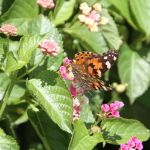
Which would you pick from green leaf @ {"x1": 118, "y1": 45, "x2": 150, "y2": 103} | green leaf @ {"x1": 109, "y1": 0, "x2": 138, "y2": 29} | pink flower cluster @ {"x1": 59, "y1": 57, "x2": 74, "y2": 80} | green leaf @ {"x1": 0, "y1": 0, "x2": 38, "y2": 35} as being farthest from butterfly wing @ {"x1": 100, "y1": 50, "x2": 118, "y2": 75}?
green leaf @ {"x1": 118, "y1": 45, "x2": 150, "y2": 103}

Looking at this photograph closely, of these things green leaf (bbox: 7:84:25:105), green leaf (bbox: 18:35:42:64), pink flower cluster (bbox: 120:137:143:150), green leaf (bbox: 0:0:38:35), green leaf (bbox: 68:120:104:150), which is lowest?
green leaf (bbox: 7:84:25:105)

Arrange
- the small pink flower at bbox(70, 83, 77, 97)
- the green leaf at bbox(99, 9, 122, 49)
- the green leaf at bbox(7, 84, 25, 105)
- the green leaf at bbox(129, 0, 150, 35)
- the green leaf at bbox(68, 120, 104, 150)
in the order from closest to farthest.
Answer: the green leaf at bbox(68, 120, 104, 150), the small pink flower at bbox(70, 83, 77, 97), the green leaf at bbox(7, 84, 25, 105), the green leaf at bbox(129, 0, 150, 35), the green leaf at bbox(99, 9, 122, 49)

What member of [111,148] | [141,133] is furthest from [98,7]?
[111,148]

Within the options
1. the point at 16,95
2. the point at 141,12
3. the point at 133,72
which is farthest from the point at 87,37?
the point at 16,95

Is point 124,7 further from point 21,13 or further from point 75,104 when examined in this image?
point 75,104

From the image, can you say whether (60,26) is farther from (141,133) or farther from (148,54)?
(141,133)

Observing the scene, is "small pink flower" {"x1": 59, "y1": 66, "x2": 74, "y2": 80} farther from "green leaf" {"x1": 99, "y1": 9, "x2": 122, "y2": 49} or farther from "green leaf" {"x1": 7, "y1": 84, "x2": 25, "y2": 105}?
"green leaf" {"x1": 99, "y1": 9, "x2": 122, "y2": 49}

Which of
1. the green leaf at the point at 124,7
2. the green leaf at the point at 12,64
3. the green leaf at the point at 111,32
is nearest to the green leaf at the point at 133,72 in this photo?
the green leaf at the point at 111,32
